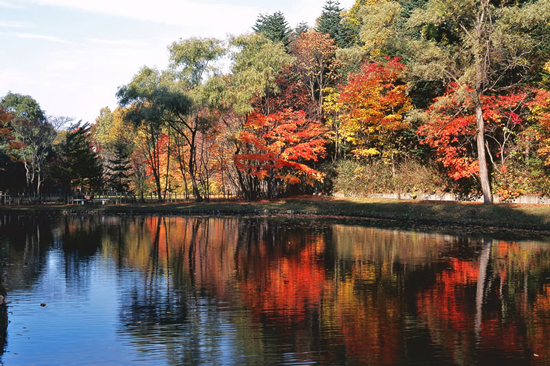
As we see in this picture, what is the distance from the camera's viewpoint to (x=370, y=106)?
38594mm

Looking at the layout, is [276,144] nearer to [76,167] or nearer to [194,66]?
[194,66]

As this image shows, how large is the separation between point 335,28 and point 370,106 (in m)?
16.7

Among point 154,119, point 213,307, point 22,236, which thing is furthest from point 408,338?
point 154,119

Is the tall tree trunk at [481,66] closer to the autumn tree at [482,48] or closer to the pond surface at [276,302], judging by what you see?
the autumn tree at [482,48]

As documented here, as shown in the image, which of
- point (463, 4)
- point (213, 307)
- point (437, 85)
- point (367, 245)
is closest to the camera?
point (213, 307)

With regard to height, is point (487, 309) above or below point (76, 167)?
below

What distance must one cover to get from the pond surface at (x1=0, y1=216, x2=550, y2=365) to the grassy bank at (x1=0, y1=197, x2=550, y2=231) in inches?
220

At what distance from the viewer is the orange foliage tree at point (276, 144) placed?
40.0 meters

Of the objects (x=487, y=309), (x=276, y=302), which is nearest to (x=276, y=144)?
(x=276, y=302)

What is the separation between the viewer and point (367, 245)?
779 inches

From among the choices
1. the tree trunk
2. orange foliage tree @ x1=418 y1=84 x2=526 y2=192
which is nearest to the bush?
orange foliage tree @ x1=418 y1=84 x2=526 y2=192

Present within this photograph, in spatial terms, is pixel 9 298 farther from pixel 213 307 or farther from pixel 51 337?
pixel 213 307

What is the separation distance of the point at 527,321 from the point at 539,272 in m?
5.35

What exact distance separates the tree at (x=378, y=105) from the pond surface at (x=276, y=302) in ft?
59.1
